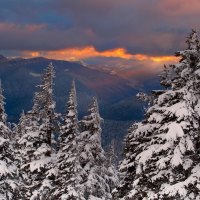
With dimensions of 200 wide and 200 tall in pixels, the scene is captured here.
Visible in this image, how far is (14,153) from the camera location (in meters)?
25.1

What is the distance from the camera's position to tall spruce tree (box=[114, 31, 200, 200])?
17.9 meters

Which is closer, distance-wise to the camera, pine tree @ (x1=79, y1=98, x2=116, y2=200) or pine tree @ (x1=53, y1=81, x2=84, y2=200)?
pine tree @ (x1=53, y1=81, x2=84, y2=200)

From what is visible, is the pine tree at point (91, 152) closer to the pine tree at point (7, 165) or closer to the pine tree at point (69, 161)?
the pine tree at point (69, 161)

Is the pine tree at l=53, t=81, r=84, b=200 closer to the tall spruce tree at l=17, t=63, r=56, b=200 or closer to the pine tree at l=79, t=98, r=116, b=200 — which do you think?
the tall spruce tree at l=17, t=63, r=56, b=200

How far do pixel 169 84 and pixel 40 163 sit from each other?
15.0 meters

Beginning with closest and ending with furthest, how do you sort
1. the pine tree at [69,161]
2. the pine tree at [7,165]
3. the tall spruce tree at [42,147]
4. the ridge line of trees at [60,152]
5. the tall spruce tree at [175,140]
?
1. the tall spruce tree at [175,140]
2. the pine tree at [7,165]
3. the pine tree at [69,161]
4. the ridge line of trees at [60,152]
5. the tall spruce tree at [42,147]

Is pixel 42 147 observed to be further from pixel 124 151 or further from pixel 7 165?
pixel 7 165

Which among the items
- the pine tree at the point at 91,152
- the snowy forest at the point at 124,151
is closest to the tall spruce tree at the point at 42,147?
the snowy forest at the point at 124,151

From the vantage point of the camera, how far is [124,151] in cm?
2933

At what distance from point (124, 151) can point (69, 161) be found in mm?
4274

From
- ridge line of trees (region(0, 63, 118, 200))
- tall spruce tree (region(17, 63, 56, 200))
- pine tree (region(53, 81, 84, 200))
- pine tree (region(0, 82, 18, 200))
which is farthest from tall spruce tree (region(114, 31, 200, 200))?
tall spruce tree (region(17, 63, 56, 200))

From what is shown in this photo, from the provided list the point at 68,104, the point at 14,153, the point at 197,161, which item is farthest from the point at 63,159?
the point at 197,161

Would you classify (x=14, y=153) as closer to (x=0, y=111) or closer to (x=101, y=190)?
(x=0, y=111)

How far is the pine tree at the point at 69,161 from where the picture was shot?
3133 centimetres
